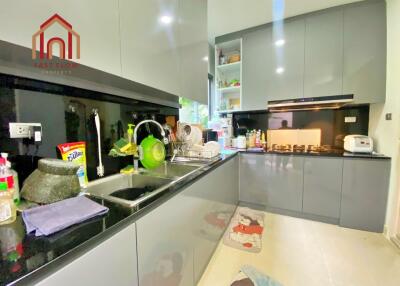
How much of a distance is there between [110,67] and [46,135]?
48cm

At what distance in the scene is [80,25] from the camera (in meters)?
0.73

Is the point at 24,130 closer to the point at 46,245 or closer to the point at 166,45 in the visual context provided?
the point at 46,245

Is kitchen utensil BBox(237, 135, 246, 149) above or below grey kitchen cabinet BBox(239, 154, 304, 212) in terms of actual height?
above

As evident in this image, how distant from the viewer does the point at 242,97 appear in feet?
8.33

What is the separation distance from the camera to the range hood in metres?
2.00

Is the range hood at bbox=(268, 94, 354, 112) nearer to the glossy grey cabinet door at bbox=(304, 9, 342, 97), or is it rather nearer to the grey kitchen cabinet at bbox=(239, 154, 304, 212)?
the glossy grey cabinet door at bbox=(304, 9, 342, 97)

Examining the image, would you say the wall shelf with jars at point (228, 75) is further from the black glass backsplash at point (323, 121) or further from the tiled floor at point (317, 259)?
the tiled floor at point (317, 259)

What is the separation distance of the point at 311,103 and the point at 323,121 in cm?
42

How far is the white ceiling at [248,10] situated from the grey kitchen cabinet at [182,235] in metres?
1.81

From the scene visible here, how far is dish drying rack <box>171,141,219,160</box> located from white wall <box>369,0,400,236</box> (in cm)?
174

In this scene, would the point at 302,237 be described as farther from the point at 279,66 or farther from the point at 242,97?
the point at 279,66

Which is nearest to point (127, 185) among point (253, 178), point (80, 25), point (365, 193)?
point (80, 25)

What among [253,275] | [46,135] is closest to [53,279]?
[46,135]

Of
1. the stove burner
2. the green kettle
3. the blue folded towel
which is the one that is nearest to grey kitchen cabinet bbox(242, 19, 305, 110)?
the stove burner
